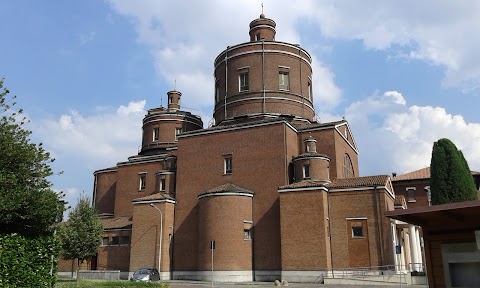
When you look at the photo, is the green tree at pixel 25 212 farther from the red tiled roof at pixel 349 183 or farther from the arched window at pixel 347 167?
the arched window at pixel 347 167

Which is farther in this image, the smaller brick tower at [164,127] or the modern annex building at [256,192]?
the smaller brick tower at [164,127]

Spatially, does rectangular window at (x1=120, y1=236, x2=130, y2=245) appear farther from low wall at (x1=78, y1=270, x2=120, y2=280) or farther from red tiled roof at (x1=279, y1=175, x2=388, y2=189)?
red tiled roof at (x1=279, y1=175, x2=388, y2=189)

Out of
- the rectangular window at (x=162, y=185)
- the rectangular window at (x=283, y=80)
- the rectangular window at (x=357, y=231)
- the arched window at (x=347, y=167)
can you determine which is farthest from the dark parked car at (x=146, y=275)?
the rectangular window at (x=283, y=80)

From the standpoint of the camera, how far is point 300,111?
41250mm

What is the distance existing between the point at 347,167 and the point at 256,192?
9.94 meters

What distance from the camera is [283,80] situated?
41531 millimetres

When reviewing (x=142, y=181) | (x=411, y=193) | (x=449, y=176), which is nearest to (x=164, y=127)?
(x=142, y=181)

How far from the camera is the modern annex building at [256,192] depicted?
32.2 m

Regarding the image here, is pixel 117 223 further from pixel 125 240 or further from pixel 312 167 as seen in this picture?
pixel 312 167

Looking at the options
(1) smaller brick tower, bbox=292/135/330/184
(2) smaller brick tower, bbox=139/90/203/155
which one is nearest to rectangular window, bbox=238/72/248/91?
(1) smaller brick tower, bbox=292/135/330/184

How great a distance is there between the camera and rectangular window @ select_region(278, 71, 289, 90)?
4125 cm

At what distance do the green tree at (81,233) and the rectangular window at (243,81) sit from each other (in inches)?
648

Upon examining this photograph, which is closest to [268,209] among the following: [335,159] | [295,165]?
[295,165]

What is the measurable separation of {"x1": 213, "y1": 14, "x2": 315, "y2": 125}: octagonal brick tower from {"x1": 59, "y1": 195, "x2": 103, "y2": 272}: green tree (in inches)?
544
